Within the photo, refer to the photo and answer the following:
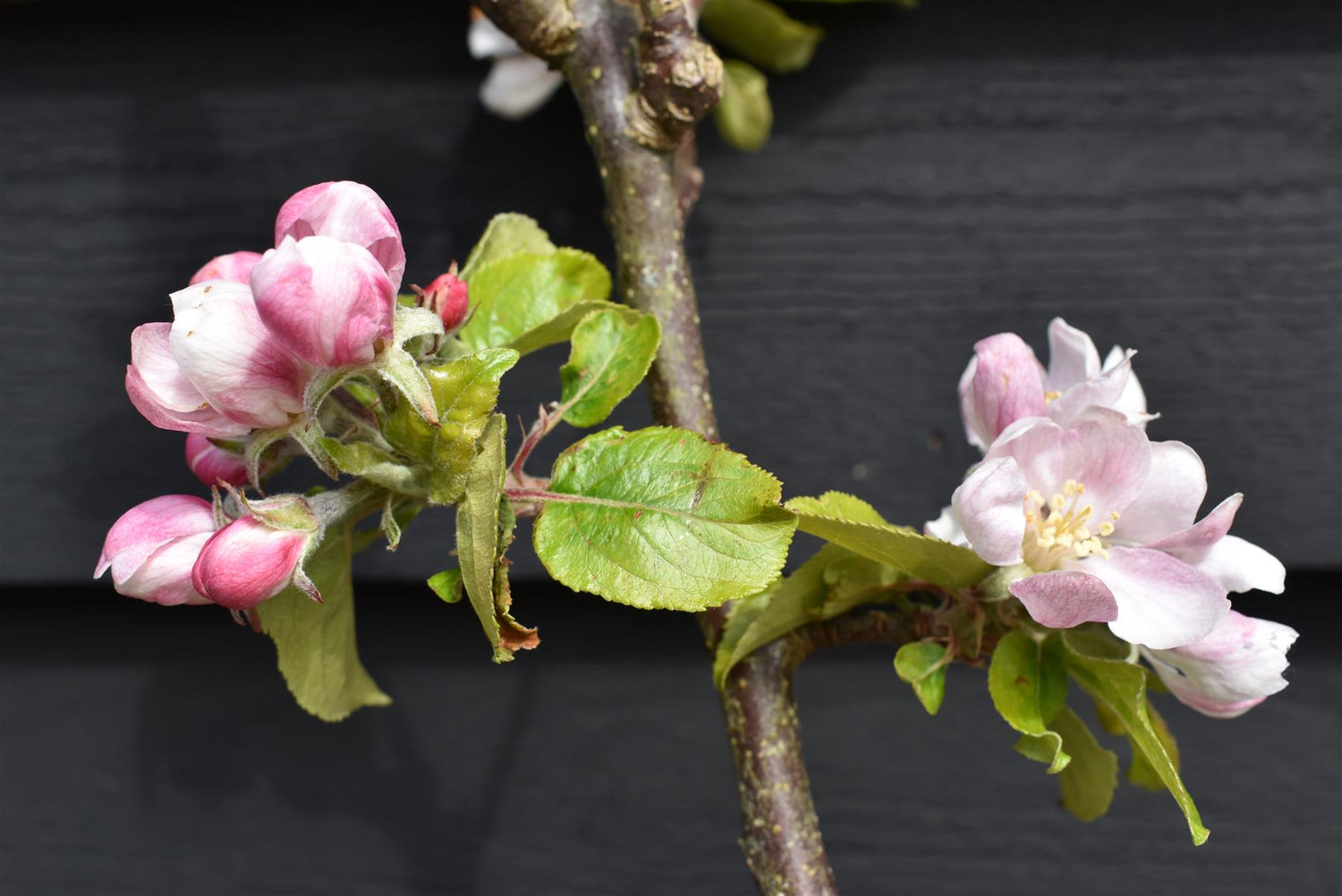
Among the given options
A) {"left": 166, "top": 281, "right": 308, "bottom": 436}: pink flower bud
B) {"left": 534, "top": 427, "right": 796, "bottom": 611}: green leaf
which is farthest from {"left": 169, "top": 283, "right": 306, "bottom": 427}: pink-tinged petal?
{"left": 534, "top": 427, "right": 796, "bottom": 611}: green leaf

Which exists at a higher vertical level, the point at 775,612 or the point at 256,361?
the point at 256,361

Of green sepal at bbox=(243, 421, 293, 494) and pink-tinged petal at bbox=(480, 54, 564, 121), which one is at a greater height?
pink-tinged petal at bbox=(480, 54, 564, 121)

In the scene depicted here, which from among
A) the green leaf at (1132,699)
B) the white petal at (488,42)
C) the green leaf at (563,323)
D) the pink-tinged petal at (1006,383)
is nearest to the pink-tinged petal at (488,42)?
the white petal at (488,42)

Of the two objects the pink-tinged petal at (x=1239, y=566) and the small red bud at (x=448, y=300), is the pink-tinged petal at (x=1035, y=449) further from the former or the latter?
the small red bud at (x=448, y=300)

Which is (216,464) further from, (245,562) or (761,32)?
(761,32)

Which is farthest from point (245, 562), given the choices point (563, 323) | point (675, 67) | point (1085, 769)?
point (1085, 769)

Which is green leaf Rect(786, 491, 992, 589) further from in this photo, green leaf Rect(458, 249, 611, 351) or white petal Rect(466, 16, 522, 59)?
white petal Rect(466, 16, 522, 59)
